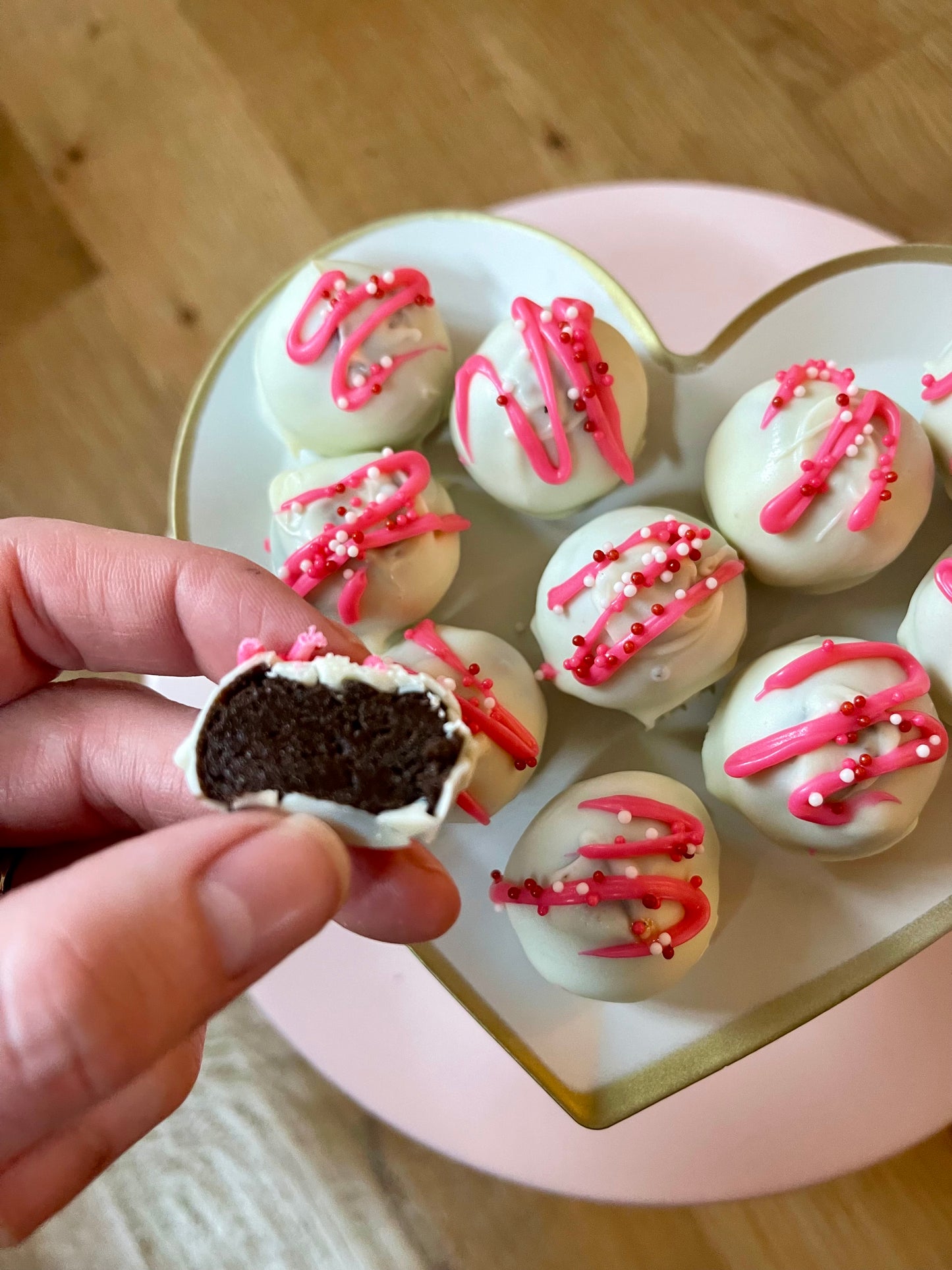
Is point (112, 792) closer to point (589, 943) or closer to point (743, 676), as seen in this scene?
point (589, 943)

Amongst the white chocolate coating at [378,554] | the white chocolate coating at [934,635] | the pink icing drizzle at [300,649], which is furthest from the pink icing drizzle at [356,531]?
the white chocolate coating at [934,635]

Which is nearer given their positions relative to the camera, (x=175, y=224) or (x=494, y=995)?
(x=494, y=995)

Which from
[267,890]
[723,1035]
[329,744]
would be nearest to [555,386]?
[329,744]

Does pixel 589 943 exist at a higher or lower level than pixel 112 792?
lower

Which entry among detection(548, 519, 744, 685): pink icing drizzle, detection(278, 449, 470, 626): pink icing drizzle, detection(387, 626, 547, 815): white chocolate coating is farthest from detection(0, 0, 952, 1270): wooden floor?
detection(548, 519, 744, 685): pink icing drizzle

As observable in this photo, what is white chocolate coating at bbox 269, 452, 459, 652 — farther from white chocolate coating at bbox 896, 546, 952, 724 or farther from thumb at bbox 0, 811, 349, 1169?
white chocolate coating at bbox 896, 546, 952, 724

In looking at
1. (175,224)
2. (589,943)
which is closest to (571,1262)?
(589,943)
